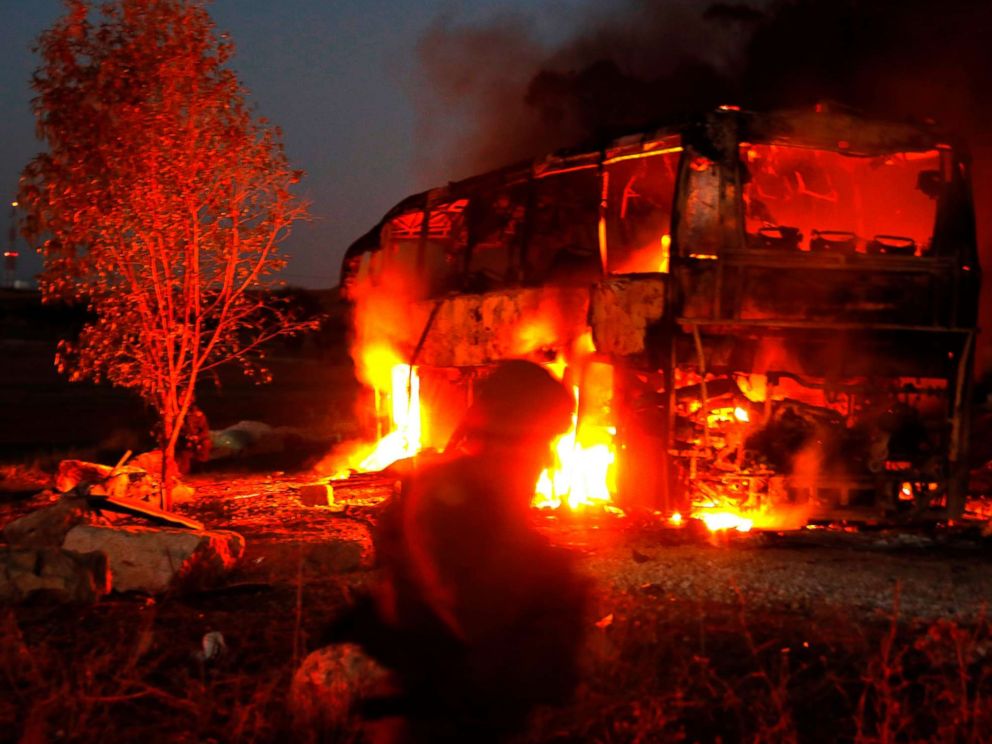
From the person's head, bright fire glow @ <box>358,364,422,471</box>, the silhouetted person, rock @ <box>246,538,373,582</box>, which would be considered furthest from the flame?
the person's head

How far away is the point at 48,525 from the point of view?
25.0 feet

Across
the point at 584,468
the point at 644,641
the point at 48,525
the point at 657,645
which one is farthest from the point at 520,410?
the point at 584,468

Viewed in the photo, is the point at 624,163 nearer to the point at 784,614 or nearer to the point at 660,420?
the point at 660,420

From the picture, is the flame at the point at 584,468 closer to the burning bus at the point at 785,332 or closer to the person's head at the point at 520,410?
the burning bus at the point at 785,332

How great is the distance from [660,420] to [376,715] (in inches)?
220

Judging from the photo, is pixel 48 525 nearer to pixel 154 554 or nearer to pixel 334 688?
pixel 154 554

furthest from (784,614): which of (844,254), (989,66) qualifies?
(989,66)

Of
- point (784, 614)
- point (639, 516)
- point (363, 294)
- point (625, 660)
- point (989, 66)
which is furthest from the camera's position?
point (989, 66)

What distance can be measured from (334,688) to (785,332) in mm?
6290

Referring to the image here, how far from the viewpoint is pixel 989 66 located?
58.3 feet

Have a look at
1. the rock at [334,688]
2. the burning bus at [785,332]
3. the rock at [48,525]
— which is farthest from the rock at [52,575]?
the burning bus at [785,332]

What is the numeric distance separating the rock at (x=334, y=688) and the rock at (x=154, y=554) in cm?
286

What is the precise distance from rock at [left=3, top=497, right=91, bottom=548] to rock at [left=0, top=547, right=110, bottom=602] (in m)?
0.83

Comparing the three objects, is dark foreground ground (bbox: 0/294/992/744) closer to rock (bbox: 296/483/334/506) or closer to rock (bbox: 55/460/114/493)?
rock (bbox: 296/483/334/506)
